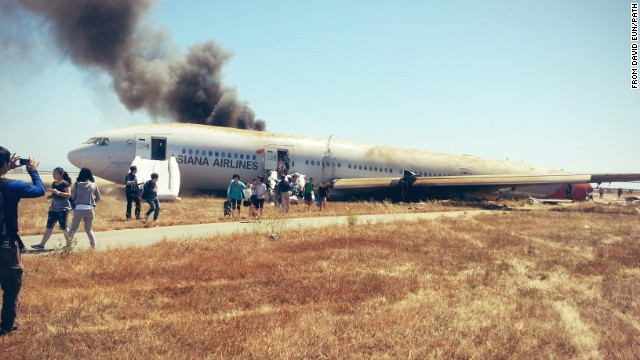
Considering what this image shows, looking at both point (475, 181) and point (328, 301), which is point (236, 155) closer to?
point (475, 181)

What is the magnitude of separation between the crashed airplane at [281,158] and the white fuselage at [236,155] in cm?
5

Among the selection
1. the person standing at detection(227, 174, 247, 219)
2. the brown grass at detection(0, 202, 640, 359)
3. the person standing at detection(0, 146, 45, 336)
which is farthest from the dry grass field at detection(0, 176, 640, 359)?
the person standing at detection(227, 174, 247, 219)

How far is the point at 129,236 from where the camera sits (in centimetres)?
1286

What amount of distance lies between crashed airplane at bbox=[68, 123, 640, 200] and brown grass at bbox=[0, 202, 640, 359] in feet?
51.6

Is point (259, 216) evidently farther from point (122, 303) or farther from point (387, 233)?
point (122, 303)

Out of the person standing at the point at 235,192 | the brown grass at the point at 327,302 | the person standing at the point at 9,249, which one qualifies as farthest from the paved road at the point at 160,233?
the person standing at the point at 9,249

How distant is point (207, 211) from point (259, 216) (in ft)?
14.4

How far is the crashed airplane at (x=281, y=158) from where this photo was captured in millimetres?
26500

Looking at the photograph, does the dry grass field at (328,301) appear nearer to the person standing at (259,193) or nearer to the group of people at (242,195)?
the person standing at (259,193)

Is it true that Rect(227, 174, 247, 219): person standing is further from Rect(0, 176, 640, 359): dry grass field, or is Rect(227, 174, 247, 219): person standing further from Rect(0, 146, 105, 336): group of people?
Rect(0, 146, 105, 336): group of people

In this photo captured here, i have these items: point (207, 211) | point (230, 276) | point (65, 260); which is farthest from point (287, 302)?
point (207, 211)

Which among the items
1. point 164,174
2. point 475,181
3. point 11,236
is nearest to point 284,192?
point 164,174

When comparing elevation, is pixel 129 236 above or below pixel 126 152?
below

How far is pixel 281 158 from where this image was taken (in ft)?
98.9
